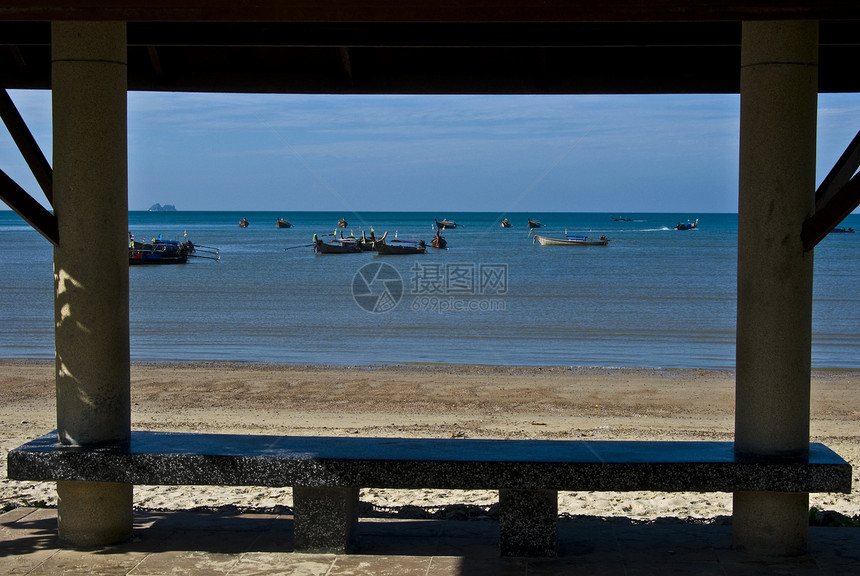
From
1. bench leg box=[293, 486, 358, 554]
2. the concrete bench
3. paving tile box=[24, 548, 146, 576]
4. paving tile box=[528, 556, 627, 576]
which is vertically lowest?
paving tile box=[528, 556, 627, 576]

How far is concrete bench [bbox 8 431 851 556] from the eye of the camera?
15.3ft

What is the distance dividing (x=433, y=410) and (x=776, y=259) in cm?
693

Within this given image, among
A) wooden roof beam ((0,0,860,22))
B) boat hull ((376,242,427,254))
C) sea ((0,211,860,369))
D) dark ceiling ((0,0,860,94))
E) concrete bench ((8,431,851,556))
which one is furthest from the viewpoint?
boat hull ((376,242,427,254))

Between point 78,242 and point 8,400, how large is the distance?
792 centimetres

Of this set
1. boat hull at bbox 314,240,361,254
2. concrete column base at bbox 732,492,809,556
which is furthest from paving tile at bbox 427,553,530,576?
boat hull at bbox 314,240,361,254

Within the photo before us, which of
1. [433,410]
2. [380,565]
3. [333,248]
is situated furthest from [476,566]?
[333,248]

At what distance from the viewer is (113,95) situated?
4852mm

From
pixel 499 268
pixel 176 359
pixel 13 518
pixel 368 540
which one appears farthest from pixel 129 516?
pixel 499 268

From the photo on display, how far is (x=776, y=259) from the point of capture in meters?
4.71

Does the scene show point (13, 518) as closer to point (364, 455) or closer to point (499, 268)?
point (364, 455)

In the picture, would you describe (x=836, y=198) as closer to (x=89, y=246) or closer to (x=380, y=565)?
(x=380, y=565)

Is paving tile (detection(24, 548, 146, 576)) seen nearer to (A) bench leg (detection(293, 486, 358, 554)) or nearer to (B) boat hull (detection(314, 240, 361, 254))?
(A) bench leg (detection(293, 486, 358, 554))

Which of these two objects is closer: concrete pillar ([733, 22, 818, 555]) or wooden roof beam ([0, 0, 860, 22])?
wooden roof beam ([0, 0, 860, 22])

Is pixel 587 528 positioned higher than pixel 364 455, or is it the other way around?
pixel 364 455
